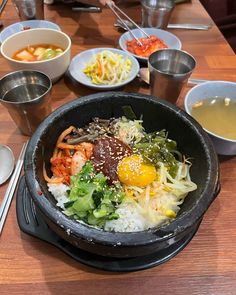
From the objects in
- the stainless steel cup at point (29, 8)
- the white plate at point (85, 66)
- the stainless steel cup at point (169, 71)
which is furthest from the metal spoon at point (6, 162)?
the stainless steel cup at point (29, 8)

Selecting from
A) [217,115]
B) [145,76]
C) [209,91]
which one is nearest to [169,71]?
[145,76]

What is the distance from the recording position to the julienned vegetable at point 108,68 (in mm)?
1973

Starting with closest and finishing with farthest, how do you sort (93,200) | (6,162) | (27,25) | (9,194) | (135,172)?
(93,200) → (135,172) → (9,194) → (6,162) → (27,25)

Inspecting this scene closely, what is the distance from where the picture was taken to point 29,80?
5.74 ft

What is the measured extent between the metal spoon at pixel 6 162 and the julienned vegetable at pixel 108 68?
733 millimetres

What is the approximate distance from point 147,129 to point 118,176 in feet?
1.28

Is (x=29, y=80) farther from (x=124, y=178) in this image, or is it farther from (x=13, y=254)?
(x=13, y=254)

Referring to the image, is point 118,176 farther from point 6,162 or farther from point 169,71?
point 169,71

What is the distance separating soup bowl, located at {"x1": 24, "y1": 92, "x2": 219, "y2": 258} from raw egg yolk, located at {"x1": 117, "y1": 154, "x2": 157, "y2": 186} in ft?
0.62

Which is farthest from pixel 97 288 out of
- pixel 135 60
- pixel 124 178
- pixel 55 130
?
pixel 135 60

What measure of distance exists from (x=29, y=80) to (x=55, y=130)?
51 cm

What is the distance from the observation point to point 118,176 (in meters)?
1.34

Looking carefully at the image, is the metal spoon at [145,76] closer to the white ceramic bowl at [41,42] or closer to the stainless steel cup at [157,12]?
the white ceramic bowl at [41,42]

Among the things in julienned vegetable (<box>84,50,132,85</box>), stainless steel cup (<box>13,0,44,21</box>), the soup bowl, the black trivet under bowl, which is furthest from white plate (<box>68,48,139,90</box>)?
the black trivet under bowl
